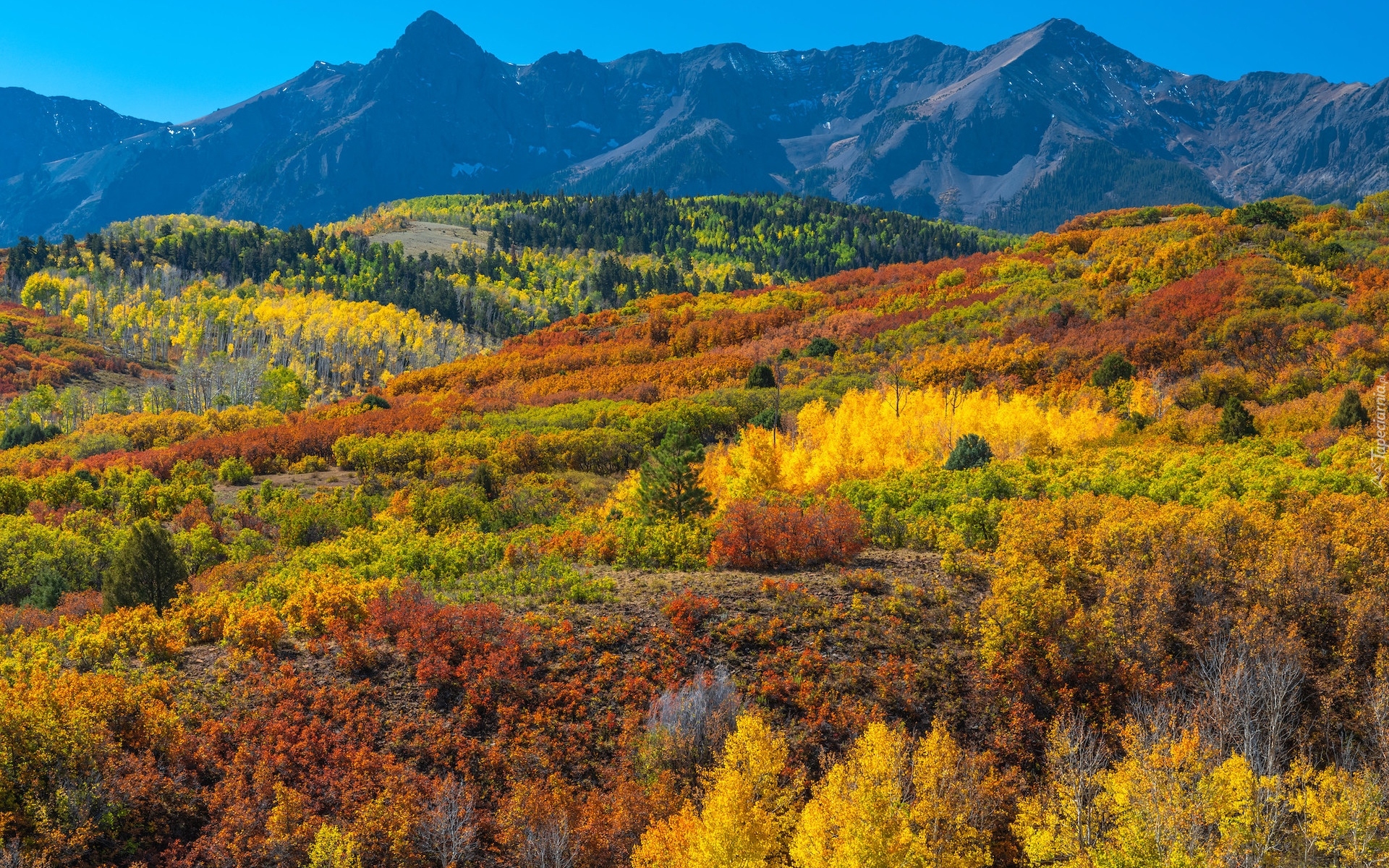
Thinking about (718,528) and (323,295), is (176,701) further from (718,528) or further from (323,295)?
(323,295)

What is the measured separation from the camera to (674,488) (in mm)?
21703

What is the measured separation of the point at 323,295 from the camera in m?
138

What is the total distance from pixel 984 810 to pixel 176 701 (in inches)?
500

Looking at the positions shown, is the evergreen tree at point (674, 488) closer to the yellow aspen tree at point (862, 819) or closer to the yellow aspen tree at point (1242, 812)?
the yellow aspen tree at point (862, 819)

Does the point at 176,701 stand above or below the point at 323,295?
below

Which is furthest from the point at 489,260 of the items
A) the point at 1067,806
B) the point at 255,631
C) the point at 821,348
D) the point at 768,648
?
the point at 1067,806

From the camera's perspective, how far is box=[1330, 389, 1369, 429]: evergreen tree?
25.2 meters

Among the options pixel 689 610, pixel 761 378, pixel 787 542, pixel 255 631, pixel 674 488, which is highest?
pixel 761 378

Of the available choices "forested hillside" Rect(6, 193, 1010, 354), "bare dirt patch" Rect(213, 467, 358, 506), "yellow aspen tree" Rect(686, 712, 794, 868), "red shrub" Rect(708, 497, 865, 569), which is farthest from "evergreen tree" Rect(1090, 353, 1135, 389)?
"forested hillside" Rect(6, 193, 1010, 354)

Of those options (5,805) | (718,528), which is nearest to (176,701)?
(5,805)

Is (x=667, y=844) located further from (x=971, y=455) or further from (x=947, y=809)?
(x=971, y=455)

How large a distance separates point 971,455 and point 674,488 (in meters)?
9.70

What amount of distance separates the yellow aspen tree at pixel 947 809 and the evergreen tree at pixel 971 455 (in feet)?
44.4

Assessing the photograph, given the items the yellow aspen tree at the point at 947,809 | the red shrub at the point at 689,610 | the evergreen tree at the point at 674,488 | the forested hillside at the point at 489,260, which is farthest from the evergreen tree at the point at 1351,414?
the forested hillside at the point at 489,260
